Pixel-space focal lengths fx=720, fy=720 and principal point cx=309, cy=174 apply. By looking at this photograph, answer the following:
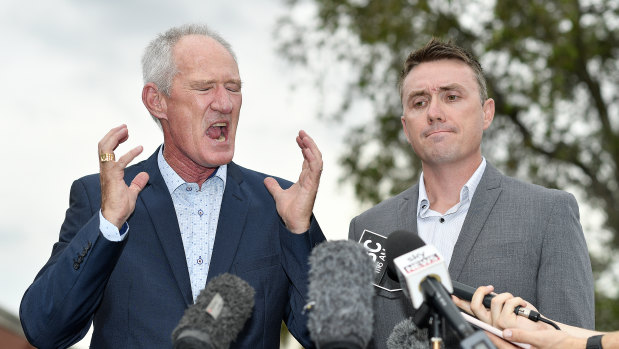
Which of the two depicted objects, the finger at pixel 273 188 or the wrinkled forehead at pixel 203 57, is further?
the wrinkled forehead at pixel 203 57

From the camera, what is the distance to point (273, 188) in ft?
13.1

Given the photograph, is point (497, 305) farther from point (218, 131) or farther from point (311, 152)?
point (218, 131)

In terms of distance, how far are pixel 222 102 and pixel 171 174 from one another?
0.55 metres

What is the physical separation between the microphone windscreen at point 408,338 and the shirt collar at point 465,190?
158cm

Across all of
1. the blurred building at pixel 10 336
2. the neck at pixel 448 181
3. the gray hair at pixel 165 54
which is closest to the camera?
the gray hair at pixel 165 54

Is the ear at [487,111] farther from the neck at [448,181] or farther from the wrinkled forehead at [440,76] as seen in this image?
the neck at [448,181]

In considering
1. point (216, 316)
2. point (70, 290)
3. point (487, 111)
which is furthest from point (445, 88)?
point (216, 316)

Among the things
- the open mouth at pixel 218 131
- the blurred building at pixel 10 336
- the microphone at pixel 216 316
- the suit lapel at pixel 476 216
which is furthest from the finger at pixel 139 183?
the blurred building at pixel 10 336

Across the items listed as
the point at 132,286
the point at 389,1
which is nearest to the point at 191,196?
the point at 132,286

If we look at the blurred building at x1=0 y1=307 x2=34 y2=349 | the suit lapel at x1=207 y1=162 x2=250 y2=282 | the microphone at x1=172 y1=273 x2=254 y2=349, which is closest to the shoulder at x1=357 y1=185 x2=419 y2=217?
the suit lapel at x1=207 y1=162 x2=250 y2=282

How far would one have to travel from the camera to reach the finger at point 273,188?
155 inches

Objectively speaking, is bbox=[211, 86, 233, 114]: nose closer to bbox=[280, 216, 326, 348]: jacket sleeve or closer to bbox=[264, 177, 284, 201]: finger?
bbox=[264, 177, 284, 201]: finger

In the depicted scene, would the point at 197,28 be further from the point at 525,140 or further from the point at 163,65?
the point at 525,140

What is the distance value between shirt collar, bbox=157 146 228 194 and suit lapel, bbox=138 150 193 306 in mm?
94
